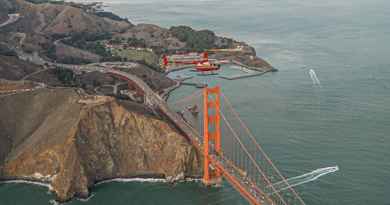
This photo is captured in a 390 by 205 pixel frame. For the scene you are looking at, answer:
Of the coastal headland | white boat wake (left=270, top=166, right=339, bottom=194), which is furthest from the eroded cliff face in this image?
white boat wake (left=270, top=166, right=339, bottom=194)

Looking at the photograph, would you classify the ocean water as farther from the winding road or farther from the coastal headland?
the winding road

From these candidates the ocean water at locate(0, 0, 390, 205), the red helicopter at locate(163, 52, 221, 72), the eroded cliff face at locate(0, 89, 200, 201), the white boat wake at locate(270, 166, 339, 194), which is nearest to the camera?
the white boat wake at locate(270, 166, 339, 194)

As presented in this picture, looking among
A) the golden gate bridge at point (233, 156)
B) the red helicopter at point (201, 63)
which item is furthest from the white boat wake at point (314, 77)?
the golden gate bridge at point (233, 156)

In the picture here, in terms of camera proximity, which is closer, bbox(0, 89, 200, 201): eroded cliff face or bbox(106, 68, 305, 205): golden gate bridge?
bbox(106, 68, 305, 205): golden gate bridge

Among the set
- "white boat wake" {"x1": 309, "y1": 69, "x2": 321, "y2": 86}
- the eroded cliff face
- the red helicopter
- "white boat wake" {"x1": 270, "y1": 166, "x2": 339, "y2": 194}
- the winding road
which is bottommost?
"white boat wake" {"x1": 270, "y1": 166, "x2": 339, "y2": 194}

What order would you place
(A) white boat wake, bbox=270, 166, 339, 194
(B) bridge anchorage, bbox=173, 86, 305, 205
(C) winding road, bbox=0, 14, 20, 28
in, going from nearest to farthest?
(B) bridge anchorage, bbox=173, 86, 305, 205 < (A) white boat wake, bbox=270, 166, 339, 194 < (C) winding road, bbox=0, 14, 20, 28

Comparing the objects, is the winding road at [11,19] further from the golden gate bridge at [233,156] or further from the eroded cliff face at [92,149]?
the eroded cliff face at [92,149]
